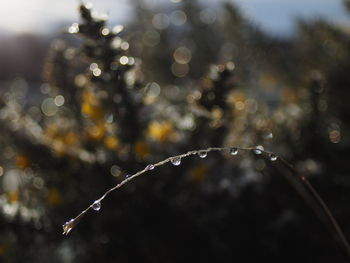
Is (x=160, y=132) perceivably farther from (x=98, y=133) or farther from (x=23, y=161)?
(x=23, y=161)

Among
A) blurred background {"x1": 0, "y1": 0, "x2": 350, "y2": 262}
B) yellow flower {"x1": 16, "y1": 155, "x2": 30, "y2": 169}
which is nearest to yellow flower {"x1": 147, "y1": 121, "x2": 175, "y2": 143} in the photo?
blurred background {"x1": 0, "y1": 0, "x2": 350, "y2": 262}

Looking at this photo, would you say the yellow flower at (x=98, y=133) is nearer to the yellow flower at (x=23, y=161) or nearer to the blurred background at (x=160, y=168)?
the blurred background at (x=160, y=168)

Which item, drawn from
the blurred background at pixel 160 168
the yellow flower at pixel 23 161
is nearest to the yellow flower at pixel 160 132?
the blurred background at pixel 160 168

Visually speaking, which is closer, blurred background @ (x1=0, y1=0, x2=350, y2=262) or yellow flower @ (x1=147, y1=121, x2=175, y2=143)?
blurred background @ (x1=0, y1=0, x2=350, y2=262)

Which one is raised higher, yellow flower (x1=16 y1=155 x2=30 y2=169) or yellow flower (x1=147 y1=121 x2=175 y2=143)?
yellow flower (x1=147 y1=121 x2=175 y2=143)

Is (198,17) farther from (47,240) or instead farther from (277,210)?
(47,240)

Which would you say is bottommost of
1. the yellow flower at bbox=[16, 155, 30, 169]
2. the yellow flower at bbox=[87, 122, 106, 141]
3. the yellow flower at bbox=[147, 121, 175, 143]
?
the yellow flower at bbox=[16, 155, 30, 169]

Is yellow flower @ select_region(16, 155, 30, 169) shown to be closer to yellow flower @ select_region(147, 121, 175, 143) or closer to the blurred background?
the blurred background

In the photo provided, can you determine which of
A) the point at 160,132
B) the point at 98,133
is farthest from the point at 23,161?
the point at 160,132
